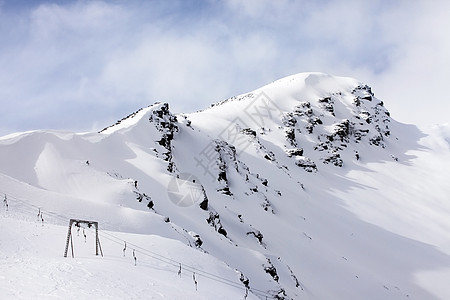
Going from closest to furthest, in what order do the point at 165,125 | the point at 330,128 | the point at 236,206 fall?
the point at 236,206
the point at 165,125
the point at 330,128

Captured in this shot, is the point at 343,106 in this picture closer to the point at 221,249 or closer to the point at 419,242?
the point at 419,242

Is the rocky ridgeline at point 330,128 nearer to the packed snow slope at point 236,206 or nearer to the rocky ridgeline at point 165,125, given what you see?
the packed snow slope at point 236,206

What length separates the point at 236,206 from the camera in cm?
3875

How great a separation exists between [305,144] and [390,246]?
3395 cm

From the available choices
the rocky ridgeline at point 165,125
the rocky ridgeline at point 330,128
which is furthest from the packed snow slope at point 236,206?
the rocky ridgeline at point 330,128

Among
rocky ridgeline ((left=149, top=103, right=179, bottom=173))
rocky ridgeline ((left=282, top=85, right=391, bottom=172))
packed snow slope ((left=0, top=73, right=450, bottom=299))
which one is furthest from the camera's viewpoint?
rocky ridgeline ((left=282, top=85, right=391, bottom=172))

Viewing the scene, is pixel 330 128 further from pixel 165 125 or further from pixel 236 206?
pixel 165 125

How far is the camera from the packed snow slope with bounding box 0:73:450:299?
12516 millimetres

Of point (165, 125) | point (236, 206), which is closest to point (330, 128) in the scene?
point (236, 206)

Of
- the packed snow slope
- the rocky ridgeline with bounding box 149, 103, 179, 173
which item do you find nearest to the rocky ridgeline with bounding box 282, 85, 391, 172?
the packed snow slope

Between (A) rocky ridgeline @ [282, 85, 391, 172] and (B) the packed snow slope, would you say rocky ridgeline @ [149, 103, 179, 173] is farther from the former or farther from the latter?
(A) rocky ridgeline @ [282, 85, 391, 172]

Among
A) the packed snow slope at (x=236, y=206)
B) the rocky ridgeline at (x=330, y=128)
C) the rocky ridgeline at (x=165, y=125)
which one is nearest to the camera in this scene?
the packed snow slope at (x=236, y=206)

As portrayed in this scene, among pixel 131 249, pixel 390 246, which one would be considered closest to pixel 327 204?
pixel 390 246

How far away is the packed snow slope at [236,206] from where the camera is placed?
12.5 meters
